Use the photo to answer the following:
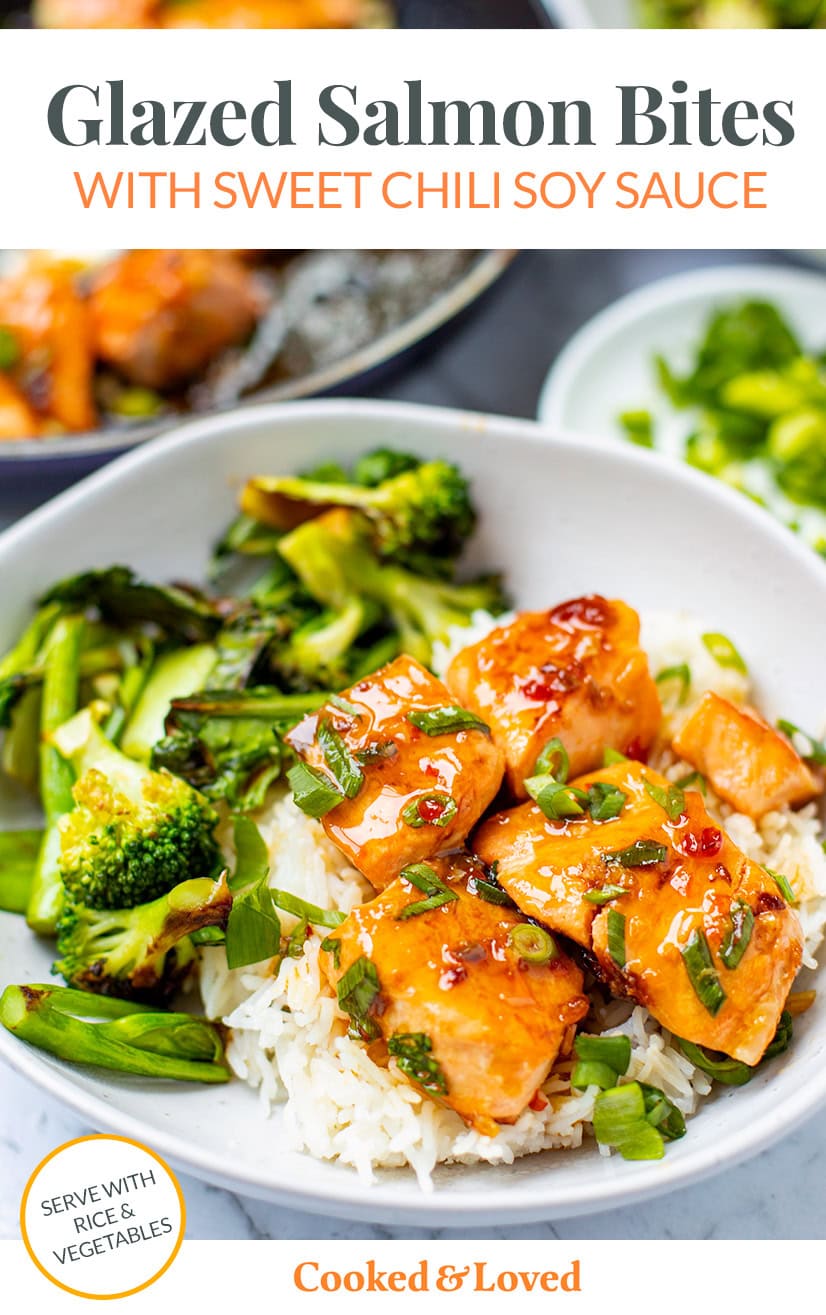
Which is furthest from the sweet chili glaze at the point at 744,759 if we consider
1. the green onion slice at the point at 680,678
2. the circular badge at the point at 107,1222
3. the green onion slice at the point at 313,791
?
the circular badge at the point at 107,1222

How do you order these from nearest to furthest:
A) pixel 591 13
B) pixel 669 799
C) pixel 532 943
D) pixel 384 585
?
pixel 532 943
pixel 669 799
pixel 384 585
pixel 591 13

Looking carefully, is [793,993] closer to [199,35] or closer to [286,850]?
[286,850]

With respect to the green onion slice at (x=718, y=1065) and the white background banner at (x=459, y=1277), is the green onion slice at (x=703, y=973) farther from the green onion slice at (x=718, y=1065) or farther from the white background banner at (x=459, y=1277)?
the white background banner at (x=459, y=1277)

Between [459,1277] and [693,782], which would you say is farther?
[693,782]

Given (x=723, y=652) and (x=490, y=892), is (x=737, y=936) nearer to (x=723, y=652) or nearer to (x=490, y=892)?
(x=490, y=892)

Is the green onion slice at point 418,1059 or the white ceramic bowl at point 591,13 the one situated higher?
the white ceramic bowl at point 591,13

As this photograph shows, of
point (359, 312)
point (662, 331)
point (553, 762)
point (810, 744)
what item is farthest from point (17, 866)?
point (662, 331)

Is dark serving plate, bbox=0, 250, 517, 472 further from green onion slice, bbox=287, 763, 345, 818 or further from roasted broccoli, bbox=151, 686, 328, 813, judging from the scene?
green onion slice, bbox=287, 763, 345, 818
